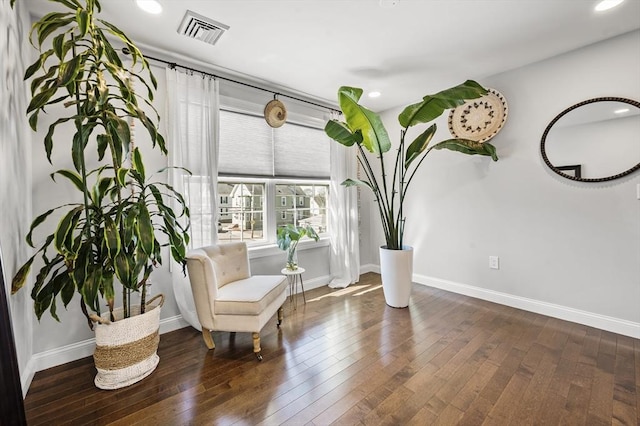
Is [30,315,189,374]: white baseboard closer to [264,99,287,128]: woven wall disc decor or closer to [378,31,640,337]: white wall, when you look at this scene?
[264,99,287,128]: woven wall disc decor

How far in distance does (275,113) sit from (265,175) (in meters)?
0.70

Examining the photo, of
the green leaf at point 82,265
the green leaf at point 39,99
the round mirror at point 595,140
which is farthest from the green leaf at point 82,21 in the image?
the round mirror at point 595,140

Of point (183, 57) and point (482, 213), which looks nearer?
point (183, 57)

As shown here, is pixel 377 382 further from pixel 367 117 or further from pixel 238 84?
pixel 238 84

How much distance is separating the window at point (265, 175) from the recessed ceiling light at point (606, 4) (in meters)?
2.61

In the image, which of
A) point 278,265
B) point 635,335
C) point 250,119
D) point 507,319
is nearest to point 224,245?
point 278,265

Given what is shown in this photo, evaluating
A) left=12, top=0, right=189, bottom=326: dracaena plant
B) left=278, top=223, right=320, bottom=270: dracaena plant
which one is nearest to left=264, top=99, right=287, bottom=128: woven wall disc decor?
left=278, top=223, right=320, bottom=270: dracaena plant

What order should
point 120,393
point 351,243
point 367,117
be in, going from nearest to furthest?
point 120,393 < point 367,117 < point 351,243

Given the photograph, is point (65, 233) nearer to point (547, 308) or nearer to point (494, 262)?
point (494, 262)

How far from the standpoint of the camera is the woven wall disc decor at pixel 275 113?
9.89ft

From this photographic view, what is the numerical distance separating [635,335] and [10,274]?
437 cm

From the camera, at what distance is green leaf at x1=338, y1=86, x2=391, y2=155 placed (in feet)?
7.80

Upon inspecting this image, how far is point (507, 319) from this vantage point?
259 cm

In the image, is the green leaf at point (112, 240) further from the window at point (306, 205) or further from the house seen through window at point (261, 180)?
the window at point (306, 205)
